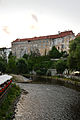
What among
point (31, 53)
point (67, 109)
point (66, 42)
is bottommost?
point (67, 109)

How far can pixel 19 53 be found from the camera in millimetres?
105750

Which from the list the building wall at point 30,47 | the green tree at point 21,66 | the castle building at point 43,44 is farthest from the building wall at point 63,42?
the green tree at point 21,66

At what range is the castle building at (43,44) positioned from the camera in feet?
282

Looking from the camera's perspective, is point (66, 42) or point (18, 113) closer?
point (18, 113)

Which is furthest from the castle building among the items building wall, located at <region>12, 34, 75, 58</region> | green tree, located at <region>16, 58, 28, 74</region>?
green tree, located at <region>16, 58, 28, 74</region>

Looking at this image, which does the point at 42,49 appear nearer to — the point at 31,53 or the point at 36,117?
the point at 31,53

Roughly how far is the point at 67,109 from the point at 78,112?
1317mm

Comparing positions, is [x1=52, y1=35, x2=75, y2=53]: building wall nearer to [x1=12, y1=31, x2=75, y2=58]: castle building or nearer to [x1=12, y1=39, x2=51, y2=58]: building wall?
[x1=12, y1=31, x2=75, y2=58]: castle building

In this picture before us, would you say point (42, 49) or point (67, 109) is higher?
point (42, 49)

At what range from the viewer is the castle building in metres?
86.1

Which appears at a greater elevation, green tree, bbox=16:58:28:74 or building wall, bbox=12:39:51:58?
building wall, bbox=12:39:51:58

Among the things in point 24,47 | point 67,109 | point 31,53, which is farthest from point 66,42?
point 67,109

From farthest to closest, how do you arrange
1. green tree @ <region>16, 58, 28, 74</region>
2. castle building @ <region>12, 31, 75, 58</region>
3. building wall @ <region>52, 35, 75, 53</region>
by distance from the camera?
castle building @ <region>12, 31, 75, 58</region> < building wall @ <region>52, 35, 75, 53</region> < green tree @ <region>16, 58, 28, 74</region>

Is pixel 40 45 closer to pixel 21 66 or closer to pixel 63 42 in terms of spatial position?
pixel 63 42
